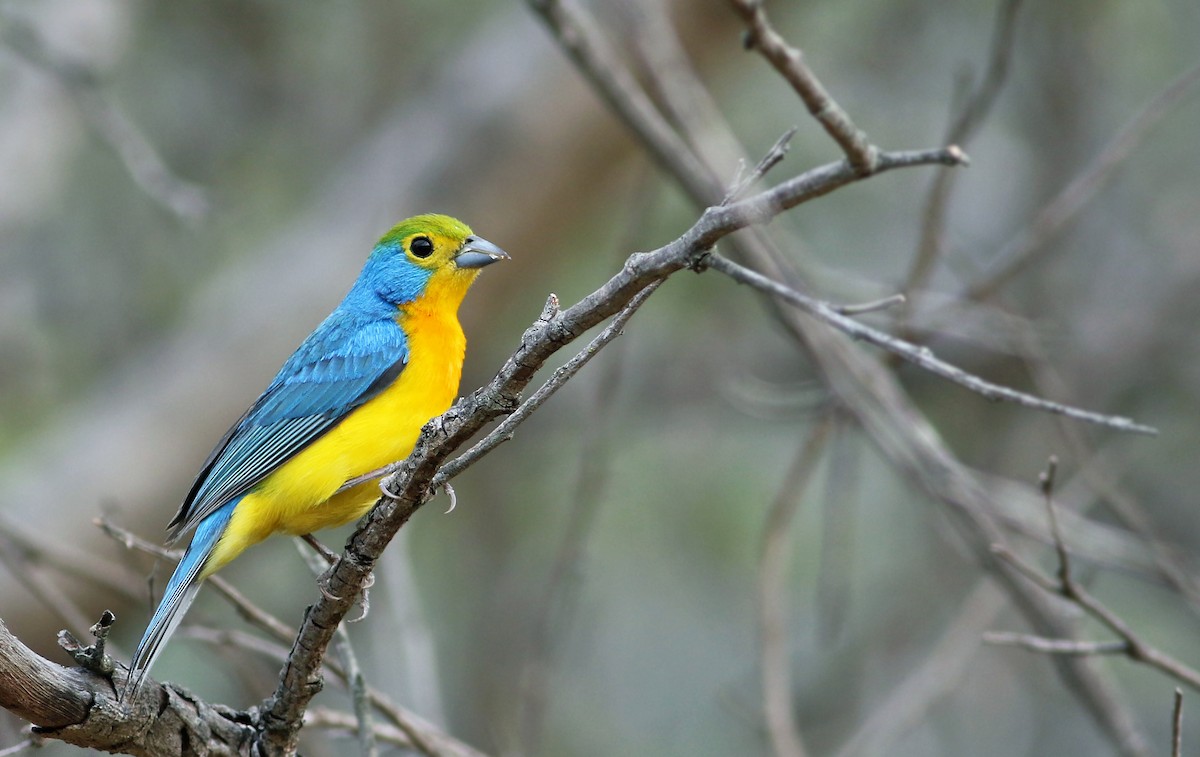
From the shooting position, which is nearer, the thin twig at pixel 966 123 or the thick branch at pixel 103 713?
the thick branch at pixel 103 713

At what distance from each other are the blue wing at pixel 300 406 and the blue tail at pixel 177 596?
0.06 m

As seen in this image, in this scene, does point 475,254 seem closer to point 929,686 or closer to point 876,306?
point 876,306

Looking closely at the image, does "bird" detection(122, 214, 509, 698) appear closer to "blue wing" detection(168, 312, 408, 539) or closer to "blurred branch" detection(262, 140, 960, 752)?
"blue wing" detection(168, 312, 408, 539)

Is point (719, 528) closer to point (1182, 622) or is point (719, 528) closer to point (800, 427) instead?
point (800, 427)

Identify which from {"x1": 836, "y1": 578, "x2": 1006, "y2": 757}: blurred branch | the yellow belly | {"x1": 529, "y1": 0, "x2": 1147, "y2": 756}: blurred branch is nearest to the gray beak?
the yellow belly

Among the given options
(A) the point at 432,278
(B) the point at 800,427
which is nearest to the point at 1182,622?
(B) the point at 800,427

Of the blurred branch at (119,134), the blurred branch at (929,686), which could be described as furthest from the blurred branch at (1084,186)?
the blurred branch at (119,134)

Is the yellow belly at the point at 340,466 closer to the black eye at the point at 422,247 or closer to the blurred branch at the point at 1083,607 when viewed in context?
the black eye at the point at 422,247

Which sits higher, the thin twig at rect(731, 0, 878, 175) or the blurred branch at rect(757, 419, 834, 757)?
the thin twig at rect(731, 0, 878, 175)

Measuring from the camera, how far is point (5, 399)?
7.79 metres

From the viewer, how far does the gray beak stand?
432cm

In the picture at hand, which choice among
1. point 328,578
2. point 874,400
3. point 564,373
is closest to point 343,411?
point 328,578

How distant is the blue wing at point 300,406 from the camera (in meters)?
3.87

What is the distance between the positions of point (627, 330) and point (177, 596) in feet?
11.7
